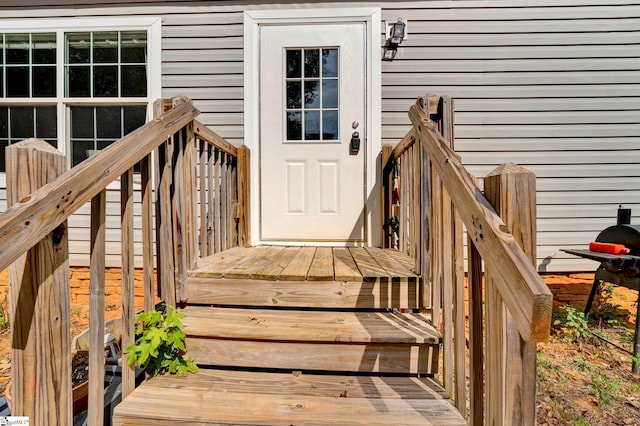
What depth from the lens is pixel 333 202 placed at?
10.3ft

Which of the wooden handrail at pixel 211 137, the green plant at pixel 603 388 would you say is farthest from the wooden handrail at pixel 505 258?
the green plant at pixel 603 388

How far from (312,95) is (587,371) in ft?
9.97

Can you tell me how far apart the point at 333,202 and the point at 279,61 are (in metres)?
1.43

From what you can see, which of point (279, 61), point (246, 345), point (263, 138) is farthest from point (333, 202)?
point (246, 345)

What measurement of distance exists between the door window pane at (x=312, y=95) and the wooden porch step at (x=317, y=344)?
6.38 ft

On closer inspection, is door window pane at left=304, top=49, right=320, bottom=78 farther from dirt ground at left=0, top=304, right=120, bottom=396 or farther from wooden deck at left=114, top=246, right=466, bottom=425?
dirt ground at left=0, top=304, right=120, bottom=396

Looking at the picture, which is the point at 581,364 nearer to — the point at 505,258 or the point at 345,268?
the point at 345,268

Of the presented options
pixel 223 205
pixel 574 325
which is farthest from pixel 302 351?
pixel 574 325

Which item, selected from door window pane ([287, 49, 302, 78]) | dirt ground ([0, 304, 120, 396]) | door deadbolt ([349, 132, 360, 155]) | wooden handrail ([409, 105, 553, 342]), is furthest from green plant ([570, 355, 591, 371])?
dirt ground ([0, 304, 120, 396])

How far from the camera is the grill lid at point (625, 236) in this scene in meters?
2.44

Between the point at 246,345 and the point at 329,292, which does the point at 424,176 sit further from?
the point at 246,345

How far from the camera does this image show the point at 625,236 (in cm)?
252

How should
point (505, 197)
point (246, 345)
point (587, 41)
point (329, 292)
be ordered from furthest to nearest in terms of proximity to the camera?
point (587, 41) < point (329, 292) < point (246, 345) < point (505, 197)

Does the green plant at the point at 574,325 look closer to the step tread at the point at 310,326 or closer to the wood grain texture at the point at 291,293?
the step tread at the point at 310,326
